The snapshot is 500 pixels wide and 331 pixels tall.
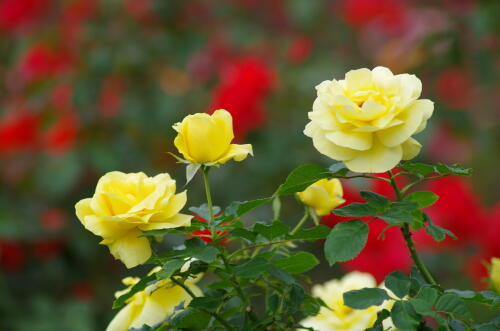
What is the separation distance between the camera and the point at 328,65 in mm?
2129

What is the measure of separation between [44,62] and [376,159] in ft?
5.97

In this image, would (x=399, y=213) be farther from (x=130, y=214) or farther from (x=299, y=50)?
(x=299, y=50)

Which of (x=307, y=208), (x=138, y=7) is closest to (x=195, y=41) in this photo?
(x=138, y=7)

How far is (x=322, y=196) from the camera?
68 centimetres

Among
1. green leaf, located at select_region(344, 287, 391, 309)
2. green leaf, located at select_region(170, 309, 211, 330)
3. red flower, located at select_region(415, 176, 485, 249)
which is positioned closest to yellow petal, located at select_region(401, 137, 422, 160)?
green leaf, located at select_region(344, 287, 391, 309)

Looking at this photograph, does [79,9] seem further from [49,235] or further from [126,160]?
[49,235]

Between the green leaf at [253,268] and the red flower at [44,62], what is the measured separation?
65.1 inches

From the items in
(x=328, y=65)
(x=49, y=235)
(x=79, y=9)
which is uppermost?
(x=79, y=9)

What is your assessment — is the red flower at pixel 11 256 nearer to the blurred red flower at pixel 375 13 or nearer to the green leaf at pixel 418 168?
Answer: the blurred red flower at pixel 375 13

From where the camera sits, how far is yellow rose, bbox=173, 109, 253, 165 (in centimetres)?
58

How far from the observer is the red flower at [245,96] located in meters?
1.93

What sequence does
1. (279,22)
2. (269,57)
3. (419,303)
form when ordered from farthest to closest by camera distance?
(279,22) → (269,57) → (419,303)

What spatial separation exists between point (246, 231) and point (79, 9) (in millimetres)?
1796

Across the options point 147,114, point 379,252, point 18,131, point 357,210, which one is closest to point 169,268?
point 357,210
